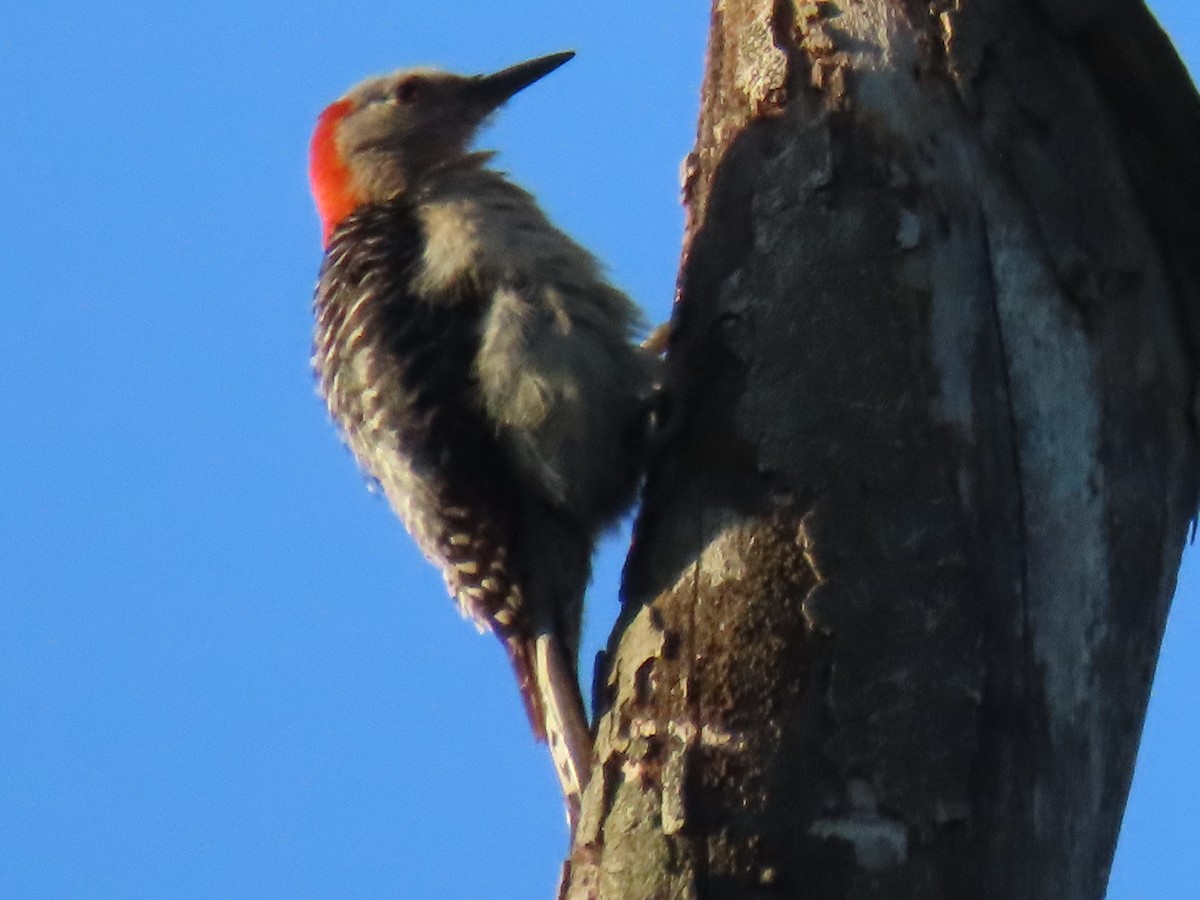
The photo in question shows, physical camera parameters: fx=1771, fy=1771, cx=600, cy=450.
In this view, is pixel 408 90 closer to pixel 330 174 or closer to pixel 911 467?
pixel 330 174

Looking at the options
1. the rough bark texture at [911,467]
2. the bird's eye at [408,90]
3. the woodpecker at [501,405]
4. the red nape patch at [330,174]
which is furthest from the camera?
the bird's eye at [408,90]

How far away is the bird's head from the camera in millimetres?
4691

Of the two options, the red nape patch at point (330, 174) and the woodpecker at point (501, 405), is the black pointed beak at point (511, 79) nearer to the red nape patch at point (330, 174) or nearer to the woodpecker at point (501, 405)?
the red nape patch at point (330, 174)

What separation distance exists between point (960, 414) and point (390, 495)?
155cm

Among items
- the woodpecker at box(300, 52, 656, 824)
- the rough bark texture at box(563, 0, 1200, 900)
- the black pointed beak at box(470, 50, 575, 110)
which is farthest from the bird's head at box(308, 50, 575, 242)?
the rough bark texture at box(563, 0, 1200, 900)

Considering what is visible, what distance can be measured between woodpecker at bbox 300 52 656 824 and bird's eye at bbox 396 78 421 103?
3.39ft

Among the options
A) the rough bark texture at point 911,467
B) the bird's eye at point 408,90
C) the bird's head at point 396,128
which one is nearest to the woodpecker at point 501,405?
the rough bark texture at point 911,467

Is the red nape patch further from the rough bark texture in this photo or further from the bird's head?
the rough bark texture

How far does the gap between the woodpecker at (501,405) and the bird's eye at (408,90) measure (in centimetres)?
103

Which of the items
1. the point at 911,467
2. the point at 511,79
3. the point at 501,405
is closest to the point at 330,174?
the point at 511,79

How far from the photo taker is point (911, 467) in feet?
9.77

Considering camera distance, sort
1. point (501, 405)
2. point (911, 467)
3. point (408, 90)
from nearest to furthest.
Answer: point (911, 467), point (501, 405), point (408, 90)

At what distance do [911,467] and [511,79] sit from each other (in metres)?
2.69

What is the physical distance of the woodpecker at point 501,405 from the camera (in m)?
3.62
